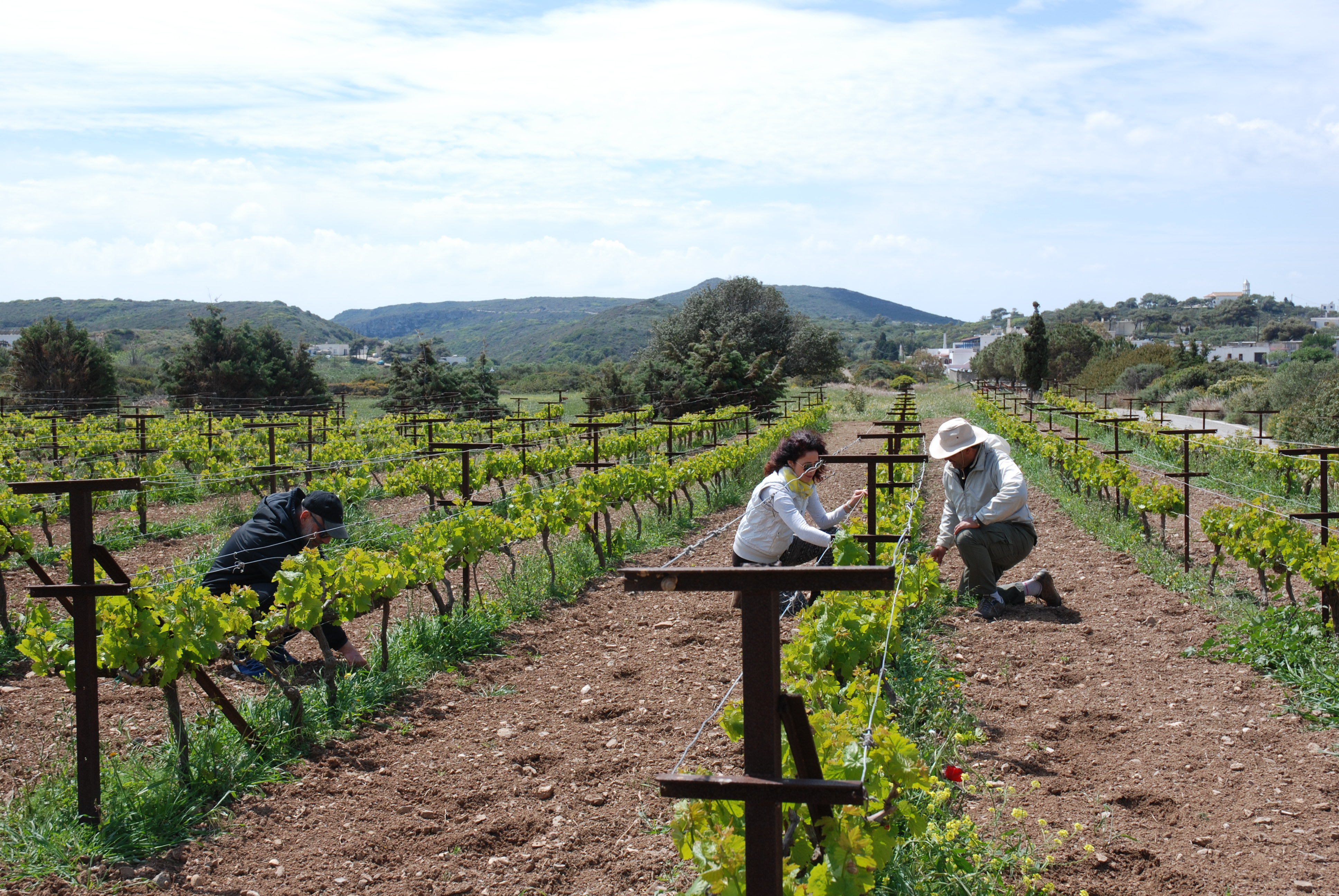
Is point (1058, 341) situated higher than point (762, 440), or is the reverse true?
point (1058, 341)

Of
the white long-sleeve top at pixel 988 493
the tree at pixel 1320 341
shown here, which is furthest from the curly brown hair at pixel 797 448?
the tree at pixel 1320 341

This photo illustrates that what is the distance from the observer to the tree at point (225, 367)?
40.1 meters

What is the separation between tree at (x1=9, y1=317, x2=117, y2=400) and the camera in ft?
122

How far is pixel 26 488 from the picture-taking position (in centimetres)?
370

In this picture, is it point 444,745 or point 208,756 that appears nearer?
point 208,756

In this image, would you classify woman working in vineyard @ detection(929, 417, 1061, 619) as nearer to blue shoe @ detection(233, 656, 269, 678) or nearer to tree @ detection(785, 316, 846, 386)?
blue shoe @ detection(233, 656, 269, 678)

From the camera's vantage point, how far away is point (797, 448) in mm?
5910

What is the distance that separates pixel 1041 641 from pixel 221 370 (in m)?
40.6

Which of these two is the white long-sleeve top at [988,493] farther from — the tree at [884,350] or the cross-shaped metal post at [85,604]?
the tree at [884,350]

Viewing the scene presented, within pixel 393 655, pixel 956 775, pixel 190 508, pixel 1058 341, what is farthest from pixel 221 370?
pixel 1058 341

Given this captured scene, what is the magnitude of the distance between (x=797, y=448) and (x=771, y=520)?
0.50 meters

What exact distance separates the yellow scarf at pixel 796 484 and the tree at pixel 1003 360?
41866 mm

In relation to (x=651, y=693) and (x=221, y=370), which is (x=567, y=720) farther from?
(x=221, y=370)

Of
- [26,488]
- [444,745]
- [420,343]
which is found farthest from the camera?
[420,343]
